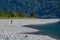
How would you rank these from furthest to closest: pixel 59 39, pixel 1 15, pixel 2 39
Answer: pixel 1 15
pixel 59 39
pixel 2 39

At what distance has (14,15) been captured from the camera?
94.6 metres

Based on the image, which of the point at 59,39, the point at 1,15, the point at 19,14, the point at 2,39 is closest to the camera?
the point at 2,39

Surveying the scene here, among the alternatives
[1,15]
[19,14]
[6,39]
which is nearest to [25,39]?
[6,39]

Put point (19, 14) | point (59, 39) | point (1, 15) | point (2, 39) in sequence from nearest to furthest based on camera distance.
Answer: point (2, 39)
point (59, 39)
point (1, 15)
point (19, 14)

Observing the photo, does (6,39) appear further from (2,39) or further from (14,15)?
(14,15)

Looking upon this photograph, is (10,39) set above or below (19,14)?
above

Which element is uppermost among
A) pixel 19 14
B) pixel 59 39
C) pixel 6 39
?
pixel 6 39

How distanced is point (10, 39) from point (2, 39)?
2.19 ft

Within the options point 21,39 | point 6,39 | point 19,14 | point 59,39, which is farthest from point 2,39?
point 19,14

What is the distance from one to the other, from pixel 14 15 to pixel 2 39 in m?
75.8

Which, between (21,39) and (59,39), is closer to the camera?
(21,39)

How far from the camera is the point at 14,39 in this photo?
19656 millimetres

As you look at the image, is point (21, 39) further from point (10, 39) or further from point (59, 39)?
point (59, 39)

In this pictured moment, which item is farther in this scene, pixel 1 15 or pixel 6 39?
pixel 1 15
